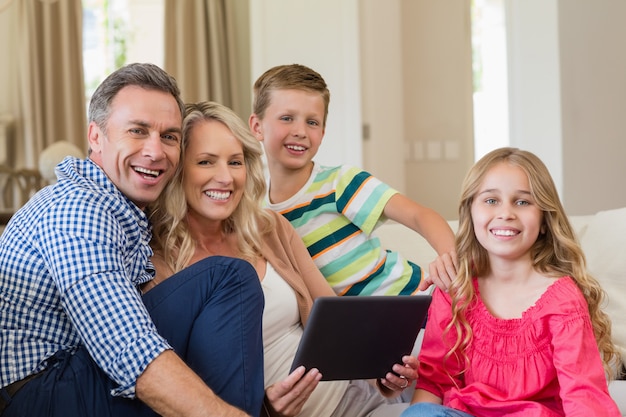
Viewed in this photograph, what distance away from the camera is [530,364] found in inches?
67.6

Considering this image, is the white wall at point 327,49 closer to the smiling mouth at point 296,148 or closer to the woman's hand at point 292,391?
the smiling mouth at point 296,148

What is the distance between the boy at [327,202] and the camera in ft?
7.37

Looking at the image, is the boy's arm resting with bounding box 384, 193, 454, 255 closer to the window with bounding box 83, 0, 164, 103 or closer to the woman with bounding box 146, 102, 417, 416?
the woman with bounding box 146, 102, 417, 416

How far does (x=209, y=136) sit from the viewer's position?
1.97 metres

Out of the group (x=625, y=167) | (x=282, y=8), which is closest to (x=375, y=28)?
(x=282, y=8)

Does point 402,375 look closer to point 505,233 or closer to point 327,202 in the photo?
point 505,233

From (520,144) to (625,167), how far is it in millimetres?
655

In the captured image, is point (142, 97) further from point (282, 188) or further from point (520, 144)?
point (520, 144)

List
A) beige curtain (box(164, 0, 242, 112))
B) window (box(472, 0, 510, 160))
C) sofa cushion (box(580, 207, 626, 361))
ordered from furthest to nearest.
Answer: window (box(472, 0, 510, 160)) → beige curtain (box(164, 0, 242, 112)) → sofa cushion (box(580, 207, 626, 361))

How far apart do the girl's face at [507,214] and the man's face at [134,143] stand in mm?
679

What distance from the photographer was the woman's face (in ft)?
6.40

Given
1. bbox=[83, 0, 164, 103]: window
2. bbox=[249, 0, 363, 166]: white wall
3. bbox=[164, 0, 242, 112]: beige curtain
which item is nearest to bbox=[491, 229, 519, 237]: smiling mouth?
bbox=[249, 0, 363, 166]: white wall

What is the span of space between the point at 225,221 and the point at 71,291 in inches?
25.9

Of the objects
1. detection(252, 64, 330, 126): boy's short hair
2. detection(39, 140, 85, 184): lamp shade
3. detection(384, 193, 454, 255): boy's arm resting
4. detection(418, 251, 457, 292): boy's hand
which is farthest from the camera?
detection(39, 140, 85, 184): lamp shade
